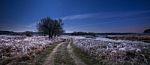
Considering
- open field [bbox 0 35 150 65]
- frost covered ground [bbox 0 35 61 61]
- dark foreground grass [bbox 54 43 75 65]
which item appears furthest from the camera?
frost covered ground [bbox 0 35 61 61]

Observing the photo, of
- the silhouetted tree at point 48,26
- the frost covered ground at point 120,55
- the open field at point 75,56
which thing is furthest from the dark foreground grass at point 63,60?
the silhouetted tree at point 48,26

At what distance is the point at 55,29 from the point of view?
9200 cm

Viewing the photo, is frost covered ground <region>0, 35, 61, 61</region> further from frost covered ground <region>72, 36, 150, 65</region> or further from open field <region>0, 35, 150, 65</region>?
frost covered ground <region>72, 36, 150, 65</region>

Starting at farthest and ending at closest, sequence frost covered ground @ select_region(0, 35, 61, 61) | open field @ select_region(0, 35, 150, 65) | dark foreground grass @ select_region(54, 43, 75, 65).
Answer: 1. frost covered ground @ select_region(0, 35, 61, 61)
2. open field @ select_region(0, 35, 150, 65)
3. dark foreground grass @ select_region(54, 43, 75, 65)

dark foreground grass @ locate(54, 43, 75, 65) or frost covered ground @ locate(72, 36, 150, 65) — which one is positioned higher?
frost covered ground @ locate(72, 36, 150, 65)

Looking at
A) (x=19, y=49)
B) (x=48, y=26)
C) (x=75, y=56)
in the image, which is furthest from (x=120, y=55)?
(x=48, y=26)

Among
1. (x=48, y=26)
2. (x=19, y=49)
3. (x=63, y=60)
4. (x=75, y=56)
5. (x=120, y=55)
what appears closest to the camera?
(x=63, y=60)

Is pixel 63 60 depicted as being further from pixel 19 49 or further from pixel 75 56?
pixel 19 49

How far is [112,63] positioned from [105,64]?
0.68 metres

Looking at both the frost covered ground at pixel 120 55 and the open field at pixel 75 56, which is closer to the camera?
the frost covered ground at pixel 120 55

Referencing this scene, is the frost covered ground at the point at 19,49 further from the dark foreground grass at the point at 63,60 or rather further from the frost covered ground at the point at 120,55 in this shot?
the frost covered ground at the point at 120,55

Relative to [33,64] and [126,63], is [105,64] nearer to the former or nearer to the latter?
[126,63]

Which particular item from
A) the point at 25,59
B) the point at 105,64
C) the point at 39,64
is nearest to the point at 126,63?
the point at 105,64

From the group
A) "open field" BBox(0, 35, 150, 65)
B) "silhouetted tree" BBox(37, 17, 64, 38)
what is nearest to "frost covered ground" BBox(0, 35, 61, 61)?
"open field" BBox(0, 35, 150, 65)
